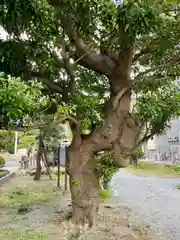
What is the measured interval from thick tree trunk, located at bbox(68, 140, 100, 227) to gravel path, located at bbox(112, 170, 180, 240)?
1.28 m

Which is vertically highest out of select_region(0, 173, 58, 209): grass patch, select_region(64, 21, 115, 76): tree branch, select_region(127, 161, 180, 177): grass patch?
select_region(64, 21, 115, 76): tree branch

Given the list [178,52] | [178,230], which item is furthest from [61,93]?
[178,230]

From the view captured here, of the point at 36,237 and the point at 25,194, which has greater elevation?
the point at 25,194

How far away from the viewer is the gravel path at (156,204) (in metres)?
5.18

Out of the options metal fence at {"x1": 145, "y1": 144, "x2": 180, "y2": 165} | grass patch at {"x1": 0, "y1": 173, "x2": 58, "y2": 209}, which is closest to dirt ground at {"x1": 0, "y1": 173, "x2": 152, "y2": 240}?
grass patch at {"x1": 0, "y1": 173, "x2": 58, "y2": 209}

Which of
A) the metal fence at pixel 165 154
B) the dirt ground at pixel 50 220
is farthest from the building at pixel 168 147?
the dirt ground at pixel 50 220

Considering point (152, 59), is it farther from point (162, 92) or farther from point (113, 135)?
point (113, 135)

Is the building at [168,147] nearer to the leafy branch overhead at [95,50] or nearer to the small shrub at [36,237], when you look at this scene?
the leafy branch overhead at [95,50]

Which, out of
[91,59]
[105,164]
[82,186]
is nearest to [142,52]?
[91,59]

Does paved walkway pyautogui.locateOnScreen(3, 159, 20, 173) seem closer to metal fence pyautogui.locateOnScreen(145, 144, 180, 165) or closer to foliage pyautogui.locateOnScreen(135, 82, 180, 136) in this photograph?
metal fence pyautogui.locateOnScreen(145, 144, 180, 165)

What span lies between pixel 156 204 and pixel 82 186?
10.0 feet

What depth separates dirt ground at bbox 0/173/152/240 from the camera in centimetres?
462

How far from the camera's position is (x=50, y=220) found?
17.9 ft

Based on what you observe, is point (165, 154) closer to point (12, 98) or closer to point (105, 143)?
point (105, 143)
